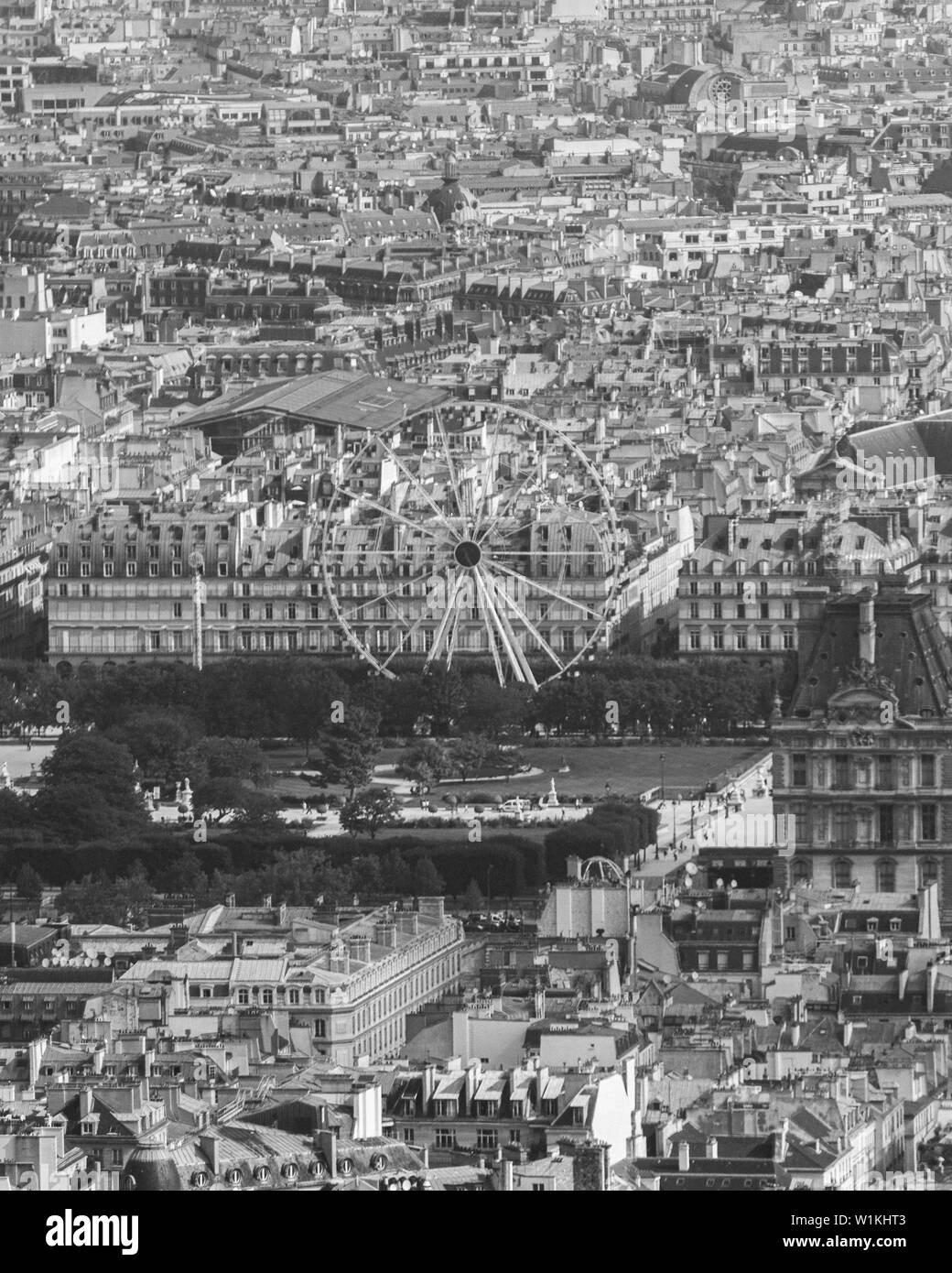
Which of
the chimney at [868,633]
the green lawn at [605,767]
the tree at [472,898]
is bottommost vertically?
the green lawn at [605,767]

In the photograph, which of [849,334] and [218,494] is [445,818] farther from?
Result: [849,334]

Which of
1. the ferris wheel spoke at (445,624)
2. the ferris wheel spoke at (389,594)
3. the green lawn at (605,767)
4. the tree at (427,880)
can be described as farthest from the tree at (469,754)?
the tree at (427,880)

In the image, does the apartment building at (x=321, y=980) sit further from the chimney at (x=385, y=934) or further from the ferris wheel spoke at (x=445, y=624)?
the ferris wheel spoke at (x=445, y=624)

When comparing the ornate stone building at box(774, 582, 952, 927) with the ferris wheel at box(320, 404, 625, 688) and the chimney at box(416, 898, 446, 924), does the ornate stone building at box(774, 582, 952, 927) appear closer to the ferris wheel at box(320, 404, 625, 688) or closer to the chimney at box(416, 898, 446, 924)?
the chimney at box(416, 898, 446, 924)

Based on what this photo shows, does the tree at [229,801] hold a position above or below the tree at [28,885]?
below

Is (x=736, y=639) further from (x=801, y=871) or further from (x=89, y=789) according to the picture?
(x=801, y=871)
